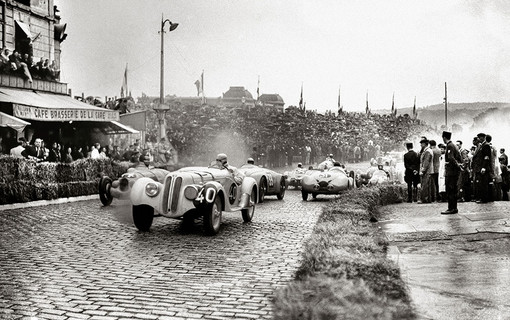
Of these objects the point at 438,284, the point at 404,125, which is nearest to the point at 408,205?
the point at 438,284

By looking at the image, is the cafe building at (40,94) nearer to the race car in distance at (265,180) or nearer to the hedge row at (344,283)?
the race car in distance at (265,180)

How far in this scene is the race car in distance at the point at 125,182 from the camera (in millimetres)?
15457

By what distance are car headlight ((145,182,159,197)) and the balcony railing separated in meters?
17.6

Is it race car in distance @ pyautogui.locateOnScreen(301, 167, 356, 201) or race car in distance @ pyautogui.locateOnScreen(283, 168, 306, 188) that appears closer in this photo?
race car in distance @ pyautogui.locateOnScreen(301, 167, 356, 201)

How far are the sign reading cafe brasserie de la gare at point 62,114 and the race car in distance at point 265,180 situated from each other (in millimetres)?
9278

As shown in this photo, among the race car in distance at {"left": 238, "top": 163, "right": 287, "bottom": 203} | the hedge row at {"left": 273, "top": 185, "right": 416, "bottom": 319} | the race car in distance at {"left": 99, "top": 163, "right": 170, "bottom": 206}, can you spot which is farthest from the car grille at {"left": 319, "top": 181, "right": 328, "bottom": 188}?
the hedge row at {"left": 273, "top": 185, "right": 416, "bottom": 319}

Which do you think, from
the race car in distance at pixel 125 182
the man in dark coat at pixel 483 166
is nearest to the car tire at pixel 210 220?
the race car in distance at pixel 125 182

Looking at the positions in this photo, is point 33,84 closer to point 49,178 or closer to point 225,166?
point 49,178

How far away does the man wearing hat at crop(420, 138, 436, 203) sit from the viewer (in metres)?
16.8

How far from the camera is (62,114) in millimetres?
27031

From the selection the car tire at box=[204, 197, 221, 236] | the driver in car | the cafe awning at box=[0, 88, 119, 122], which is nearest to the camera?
the car tire at box=[204, 197, 221, 236]

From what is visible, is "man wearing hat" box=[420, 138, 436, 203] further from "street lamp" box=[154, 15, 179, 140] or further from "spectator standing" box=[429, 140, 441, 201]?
"street lamp" box=[154, 15, 179, 140]

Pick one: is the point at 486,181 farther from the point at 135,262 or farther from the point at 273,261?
the point at 135,262

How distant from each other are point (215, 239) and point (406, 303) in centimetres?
531
